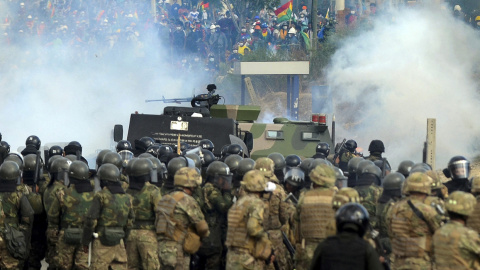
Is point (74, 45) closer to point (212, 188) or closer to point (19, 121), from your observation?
point (19, 121)

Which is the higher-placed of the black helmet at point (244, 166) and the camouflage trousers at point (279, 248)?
the black helmet at point (244, 166)

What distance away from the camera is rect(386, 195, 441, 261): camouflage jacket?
349 inches

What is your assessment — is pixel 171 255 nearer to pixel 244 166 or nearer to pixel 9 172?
pixel 244 166

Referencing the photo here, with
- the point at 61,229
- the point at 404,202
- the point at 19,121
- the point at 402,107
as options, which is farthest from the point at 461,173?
the point at 19,121

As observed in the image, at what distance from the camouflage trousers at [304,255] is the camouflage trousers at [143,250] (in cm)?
164

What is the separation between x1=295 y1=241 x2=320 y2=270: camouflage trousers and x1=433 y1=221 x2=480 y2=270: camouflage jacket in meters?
1.80

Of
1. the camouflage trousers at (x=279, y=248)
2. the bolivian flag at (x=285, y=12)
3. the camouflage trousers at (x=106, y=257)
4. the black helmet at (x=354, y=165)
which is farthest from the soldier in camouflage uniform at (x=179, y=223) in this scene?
the bolivian flag at (x=285, y=12)

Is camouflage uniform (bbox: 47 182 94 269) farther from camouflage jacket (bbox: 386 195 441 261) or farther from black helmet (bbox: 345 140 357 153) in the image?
black helmet (bbox: 345 140 357 153)

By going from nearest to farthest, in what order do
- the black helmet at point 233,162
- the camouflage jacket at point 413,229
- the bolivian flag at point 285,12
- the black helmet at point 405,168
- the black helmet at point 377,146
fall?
the camouflage jacket at point 413,229 → the black helmet at point 405,168 → the black helmet at point 233,162 → the black helmet at point 377,146 → the bolivian flag at point 285,12

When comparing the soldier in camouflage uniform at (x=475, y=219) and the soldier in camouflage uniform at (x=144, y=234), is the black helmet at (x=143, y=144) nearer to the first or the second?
the soldier in camouflage uniform at (x=144, y=234)

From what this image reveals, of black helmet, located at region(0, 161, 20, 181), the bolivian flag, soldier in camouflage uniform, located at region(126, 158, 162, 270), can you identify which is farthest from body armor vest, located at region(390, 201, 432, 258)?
the bolivian flag

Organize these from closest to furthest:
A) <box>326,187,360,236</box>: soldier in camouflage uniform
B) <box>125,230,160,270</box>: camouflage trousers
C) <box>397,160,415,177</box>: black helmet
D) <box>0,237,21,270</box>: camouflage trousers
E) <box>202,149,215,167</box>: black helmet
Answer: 1. <box>326,187,360,236</box>: soldier in camouflage uniform
2. <box>125,230,160,270</box>: camouflage trousers
3. <box>0,237,21,270</box>: camouflage trousers
4. <box>397,160,415,177</box>: black helmet
5. <box>202,149,215,167</box>: black helmet

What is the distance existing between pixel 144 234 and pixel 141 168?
0.77 m

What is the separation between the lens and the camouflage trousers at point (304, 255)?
9.66 m
